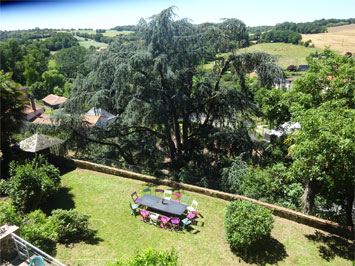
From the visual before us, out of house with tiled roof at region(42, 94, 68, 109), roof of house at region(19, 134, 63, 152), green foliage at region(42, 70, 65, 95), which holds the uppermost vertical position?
roof of house at region(19, 134, 63, 152)

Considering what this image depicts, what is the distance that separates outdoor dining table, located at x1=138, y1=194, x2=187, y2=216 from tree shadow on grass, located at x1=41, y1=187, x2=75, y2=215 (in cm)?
354

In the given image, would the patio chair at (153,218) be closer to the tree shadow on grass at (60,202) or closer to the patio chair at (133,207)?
the patio chair at (133,207)

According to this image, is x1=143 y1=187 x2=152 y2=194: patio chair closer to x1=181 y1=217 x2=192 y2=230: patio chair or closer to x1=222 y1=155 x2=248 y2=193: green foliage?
x1=181 y1=217 x2=192 y2=230: patio chair

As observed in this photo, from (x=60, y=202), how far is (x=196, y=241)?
6.85 meters

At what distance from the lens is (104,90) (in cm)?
1448

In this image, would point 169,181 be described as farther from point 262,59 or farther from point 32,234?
point 262,59

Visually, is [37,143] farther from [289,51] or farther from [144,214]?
[289,51]

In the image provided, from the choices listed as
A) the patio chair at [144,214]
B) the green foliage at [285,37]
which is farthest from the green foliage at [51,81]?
the green foliage at [285,37]

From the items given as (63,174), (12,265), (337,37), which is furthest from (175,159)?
(337,37)

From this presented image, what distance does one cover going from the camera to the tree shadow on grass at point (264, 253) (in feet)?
27.3

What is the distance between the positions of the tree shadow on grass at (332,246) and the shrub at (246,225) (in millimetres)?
2170

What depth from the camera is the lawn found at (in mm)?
8289

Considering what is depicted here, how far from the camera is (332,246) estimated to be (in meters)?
8.98

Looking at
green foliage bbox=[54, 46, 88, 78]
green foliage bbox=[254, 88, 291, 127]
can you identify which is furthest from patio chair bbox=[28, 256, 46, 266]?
green foliage bbox=[54, 46, 88, 78]
